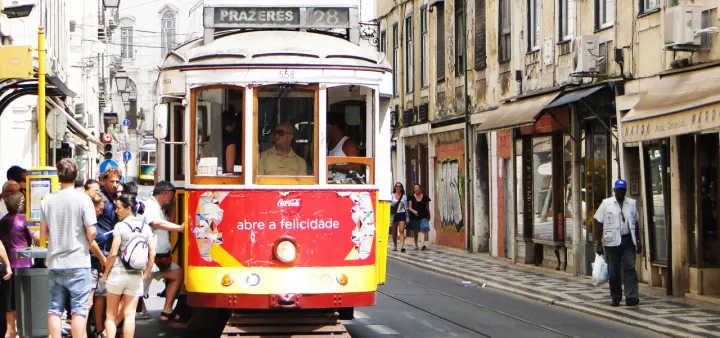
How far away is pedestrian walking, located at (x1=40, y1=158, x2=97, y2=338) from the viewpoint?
1170cm

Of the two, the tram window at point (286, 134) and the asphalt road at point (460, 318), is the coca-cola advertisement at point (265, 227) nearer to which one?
the tram window at point (286, 134)

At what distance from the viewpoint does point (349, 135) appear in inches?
525

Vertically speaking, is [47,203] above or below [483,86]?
below

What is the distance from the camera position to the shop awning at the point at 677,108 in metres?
16.2

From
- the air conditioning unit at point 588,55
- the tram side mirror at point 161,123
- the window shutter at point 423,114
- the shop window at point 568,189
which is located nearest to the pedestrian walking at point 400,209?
the window shutter at point 423,114

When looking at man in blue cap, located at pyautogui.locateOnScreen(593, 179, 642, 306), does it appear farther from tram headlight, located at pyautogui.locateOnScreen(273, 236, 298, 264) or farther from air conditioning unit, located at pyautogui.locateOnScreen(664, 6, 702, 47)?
tram headlight, located at pyautogui.locateOnScreen(273, 236, 298, 264)

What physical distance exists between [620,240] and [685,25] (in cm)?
341

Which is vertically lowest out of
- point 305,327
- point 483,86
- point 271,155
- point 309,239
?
point 305,327

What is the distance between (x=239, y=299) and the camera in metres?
12.6

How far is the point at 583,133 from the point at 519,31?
4661 millimetres

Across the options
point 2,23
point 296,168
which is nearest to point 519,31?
point 2,23

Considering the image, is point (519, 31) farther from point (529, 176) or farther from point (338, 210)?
point (338, 210)

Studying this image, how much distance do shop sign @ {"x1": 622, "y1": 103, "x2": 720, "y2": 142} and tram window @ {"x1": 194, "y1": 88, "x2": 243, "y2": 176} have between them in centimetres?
630

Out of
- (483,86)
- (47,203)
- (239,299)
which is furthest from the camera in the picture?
(483,86)
